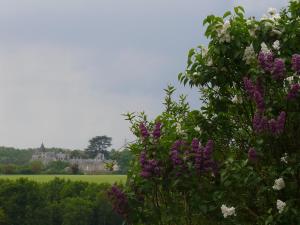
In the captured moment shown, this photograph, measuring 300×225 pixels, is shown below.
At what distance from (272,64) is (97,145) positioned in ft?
613

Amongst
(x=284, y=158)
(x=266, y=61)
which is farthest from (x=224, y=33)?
(x=284, y=158)

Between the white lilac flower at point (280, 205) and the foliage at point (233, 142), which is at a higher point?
the foliage at point (233, 142)

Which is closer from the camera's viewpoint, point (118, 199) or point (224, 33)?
point (224, 33)

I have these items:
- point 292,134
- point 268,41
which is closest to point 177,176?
point 292,134

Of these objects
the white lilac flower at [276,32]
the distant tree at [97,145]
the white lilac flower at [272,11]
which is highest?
the distant tree at [97,145]

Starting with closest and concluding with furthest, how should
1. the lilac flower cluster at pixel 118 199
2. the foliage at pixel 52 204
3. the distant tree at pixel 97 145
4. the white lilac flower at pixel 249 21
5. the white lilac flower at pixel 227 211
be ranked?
1. the white lilac flower at pixel 227 211
2. the white lilac flower at pixel 249 21
3. the lilac flower cluster at pixel 118 199
4. the foliage at pixel 52 204
5. the distant tree at pixel 97 145

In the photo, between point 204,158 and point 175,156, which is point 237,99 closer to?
point 204,158

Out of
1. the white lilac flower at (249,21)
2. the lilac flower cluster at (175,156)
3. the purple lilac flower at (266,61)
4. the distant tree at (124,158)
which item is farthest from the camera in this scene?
the distant tree at (124,158)

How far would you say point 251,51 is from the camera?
17.1ft

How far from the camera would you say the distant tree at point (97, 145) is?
18725 cm

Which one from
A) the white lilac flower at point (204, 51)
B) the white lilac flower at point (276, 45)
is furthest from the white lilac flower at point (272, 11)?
the white lilac flower at point (204, 51)

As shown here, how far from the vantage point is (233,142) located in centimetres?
Answer: 632

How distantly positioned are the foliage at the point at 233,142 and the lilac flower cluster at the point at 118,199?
1 centimetres

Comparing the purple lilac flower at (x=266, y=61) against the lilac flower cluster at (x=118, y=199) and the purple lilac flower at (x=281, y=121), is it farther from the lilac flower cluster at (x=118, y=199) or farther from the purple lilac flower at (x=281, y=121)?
the lilac flower cluster at (x=118, y=199)
